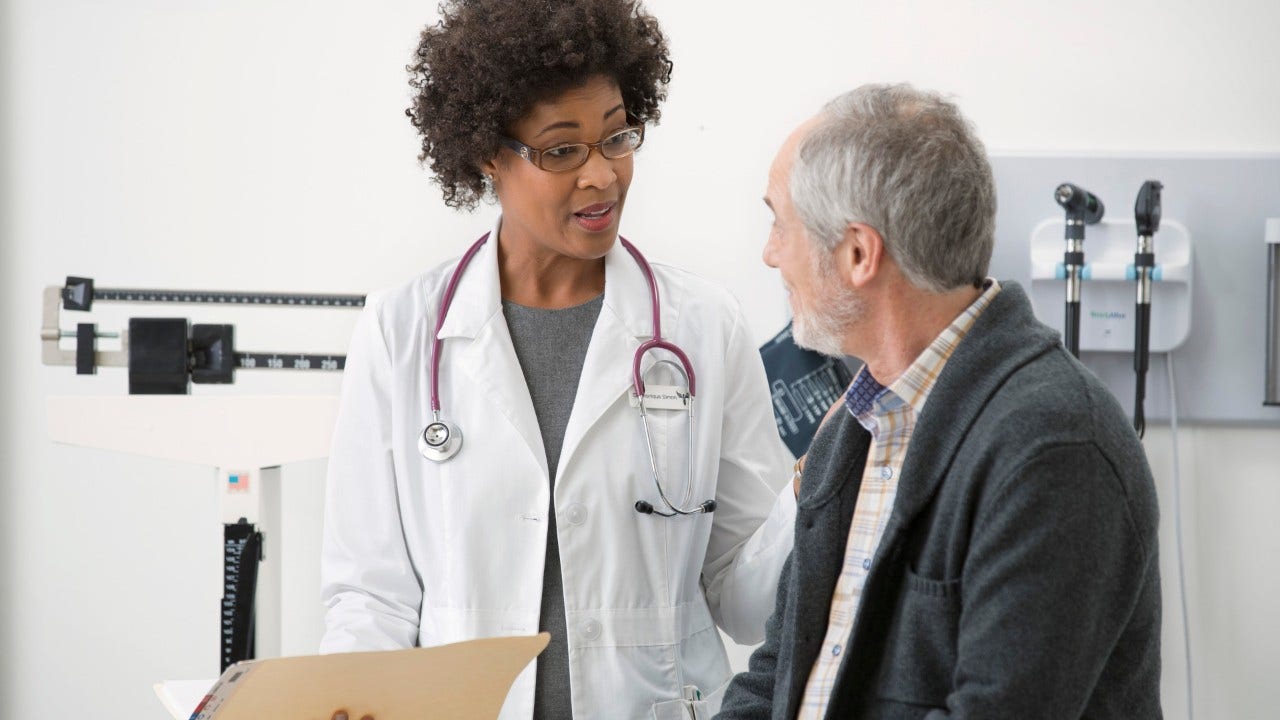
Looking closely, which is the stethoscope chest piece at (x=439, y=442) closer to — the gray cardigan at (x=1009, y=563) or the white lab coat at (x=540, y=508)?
the white lab coat at (x=540, y=508)

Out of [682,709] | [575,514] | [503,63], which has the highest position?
[503,63]

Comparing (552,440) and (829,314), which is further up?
(829,314)

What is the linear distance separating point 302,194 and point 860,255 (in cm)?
162

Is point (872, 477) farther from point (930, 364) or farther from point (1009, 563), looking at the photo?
point (1009, 563)

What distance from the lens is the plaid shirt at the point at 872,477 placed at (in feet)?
3.60

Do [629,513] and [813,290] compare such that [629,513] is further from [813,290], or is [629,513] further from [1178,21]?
[1178,21]

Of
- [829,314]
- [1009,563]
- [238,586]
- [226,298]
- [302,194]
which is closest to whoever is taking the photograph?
[1009,563]

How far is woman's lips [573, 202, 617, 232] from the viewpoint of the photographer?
149cm

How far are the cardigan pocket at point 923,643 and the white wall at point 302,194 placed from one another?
1.29m

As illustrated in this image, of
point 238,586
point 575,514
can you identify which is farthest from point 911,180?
point 238,586

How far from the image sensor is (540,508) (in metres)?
1.46

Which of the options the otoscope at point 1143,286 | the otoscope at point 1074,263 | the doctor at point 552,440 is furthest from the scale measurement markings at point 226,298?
the otoscope at point 1143,286

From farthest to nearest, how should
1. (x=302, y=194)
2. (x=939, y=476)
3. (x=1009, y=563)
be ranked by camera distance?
(x=302, y=194) → (x=939, y=476) → (x=1009, y=563)

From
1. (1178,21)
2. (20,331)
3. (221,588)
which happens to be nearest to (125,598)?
(20,331)
